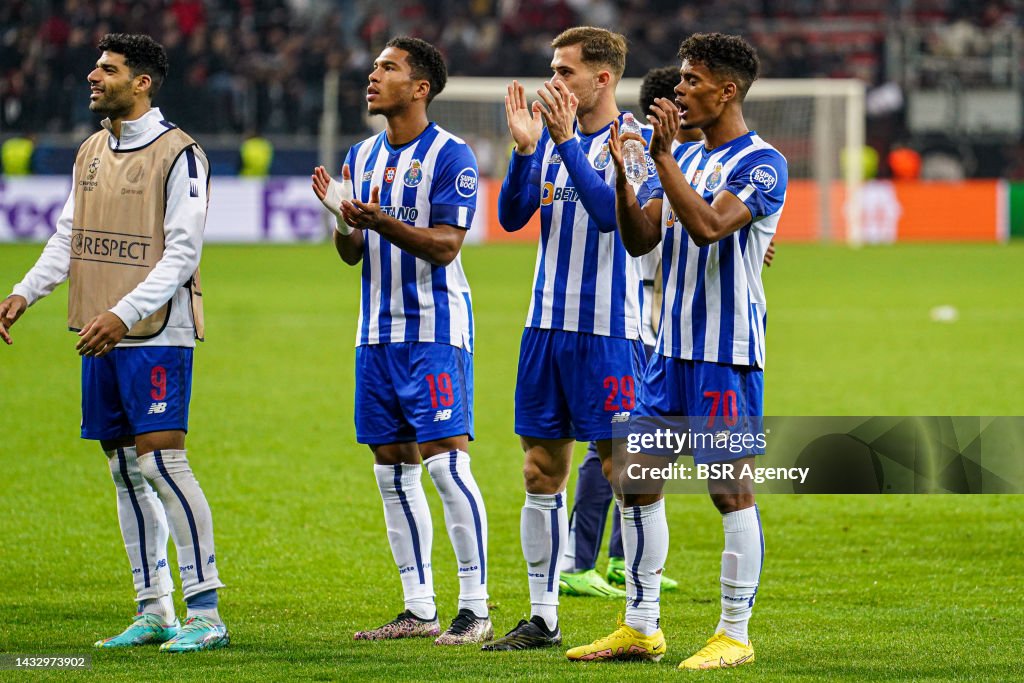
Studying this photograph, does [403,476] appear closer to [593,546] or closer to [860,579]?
[593,546]

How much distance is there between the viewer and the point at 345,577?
6.61m

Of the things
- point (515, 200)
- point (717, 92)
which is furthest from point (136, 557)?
point (717, 92)

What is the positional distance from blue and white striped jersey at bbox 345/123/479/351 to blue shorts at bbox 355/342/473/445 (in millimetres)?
52

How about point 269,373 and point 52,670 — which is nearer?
point 52,670

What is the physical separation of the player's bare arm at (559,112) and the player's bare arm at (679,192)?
407mm

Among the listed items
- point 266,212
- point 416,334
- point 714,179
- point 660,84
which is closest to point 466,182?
point 416,334

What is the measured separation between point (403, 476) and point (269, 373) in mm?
7981

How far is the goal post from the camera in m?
28.5

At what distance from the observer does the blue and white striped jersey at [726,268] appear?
4.85 m

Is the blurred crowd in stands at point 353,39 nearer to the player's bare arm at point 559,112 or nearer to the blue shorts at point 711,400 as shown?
the player's bare arm at point 559,112

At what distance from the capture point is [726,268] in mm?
4934

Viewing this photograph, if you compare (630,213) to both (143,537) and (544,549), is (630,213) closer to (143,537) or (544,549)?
(544,549)

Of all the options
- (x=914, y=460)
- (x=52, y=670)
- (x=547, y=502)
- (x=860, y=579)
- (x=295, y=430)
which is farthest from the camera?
(x=295, y=430)

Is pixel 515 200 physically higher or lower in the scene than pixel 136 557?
higher
